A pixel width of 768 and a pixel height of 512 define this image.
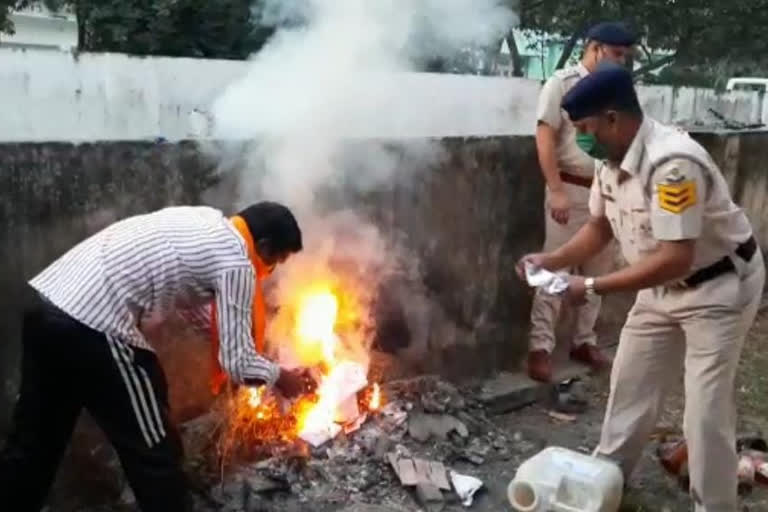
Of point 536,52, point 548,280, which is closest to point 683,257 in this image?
point 548,280

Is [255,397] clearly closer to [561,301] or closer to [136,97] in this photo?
[561,301]

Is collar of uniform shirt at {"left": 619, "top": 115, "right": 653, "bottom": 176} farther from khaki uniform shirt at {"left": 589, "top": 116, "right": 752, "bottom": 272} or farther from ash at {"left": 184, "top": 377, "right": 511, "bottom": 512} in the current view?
ash at {"left": 184, "top": 377, "right": 511, "bottom": 512}

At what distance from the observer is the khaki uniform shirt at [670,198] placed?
4020 millimetres

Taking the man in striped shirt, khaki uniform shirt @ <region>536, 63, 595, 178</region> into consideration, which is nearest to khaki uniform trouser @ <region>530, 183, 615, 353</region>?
khaki uniform shirt @ <region>536, 63, 595, 178</region>

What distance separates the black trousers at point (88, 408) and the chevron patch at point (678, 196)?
230 centimetres

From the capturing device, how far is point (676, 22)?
48.3ft

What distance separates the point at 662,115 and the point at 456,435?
7.32m

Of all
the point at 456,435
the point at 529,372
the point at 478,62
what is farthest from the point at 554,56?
the point at 456,435

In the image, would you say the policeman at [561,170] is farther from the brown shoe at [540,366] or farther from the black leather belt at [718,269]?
the black leather belt at [718,269]

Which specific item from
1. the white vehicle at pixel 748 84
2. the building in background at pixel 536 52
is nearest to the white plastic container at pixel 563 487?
the building in background at pixel 536 52

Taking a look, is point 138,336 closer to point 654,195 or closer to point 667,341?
point 654,195

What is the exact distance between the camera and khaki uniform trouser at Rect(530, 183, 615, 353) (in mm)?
6395

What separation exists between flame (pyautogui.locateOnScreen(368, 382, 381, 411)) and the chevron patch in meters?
2.35

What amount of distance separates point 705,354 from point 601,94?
134 centimetres
